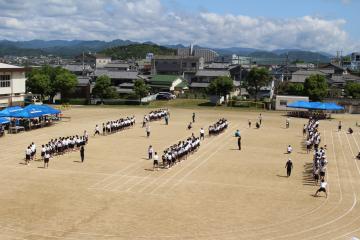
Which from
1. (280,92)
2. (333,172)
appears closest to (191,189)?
(333,172)

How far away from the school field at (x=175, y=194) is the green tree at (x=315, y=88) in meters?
31.3

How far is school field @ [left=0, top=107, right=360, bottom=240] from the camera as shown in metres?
19.1

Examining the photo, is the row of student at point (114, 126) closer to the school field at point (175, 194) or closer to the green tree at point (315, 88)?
the school field at point (175, 194)

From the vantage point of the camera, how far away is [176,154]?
31.8m

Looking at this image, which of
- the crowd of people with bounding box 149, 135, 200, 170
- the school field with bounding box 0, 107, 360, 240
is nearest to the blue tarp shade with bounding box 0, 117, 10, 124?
the school field with bounding box 0, 107, 360, 240

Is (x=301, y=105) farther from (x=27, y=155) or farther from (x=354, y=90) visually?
(x=27, y=155)

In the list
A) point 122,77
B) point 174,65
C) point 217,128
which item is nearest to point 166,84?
point 122,77

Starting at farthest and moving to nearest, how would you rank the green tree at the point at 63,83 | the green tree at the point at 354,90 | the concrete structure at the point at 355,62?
the concrete structure at the point at 355,62 → the green tree at the point at 354,90 → the green tree at the point at 63,83

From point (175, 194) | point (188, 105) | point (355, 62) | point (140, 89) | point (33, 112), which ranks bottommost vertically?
point (175, 194)

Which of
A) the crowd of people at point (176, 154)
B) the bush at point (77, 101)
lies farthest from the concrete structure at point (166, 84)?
the crowd of people at point (176, 154)

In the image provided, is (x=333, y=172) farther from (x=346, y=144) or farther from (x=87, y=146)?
(x=87, y=146)

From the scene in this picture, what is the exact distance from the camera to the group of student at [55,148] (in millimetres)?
30719

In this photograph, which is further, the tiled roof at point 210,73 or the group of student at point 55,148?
the tiled roof at point 210,73

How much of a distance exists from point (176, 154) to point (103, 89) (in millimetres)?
45033
